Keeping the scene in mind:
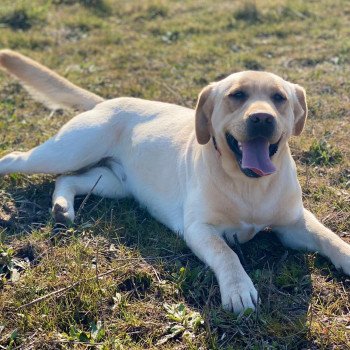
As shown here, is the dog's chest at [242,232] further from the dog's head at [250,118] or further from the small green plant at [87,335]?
the small green plant at [87,335]

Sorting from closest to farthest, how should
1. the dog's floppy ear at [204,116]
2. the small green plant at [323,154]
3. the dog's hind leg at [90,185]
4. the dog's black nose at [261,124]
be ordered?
1. the dog's black nose at [261,124]
2. the dog's floppy ear at [204,116]
3. the dog's hind leg at [90,185]
4. the small green plant at [323,154]

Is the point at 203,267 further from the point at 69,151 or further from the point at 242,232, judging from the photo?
the point at 69,151

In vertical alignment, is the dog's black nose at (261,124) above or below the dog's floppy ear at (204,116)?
above

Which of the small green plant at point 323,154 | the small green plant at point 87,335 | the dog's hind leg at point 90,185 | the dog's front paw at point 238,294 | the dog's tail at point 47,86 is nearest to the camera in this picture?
the small green plant at point 87,335

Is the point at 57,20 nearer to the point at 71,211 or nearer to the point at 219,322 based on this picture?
the point at 71,211

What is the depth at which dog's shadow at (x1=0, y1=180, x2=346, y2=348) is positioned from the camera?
2.97 meters

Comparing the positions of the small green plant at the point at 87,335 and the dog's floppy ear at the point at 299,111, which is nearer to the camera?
the small green plant at the point at 87,335

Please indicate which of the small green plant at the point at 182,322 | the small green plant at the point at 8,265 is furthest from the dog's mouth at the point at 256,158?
the small green plant at the point at 8,265

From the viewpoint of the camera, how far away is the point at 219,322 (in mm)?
3018

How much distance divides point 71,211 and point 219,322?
1.57 meters

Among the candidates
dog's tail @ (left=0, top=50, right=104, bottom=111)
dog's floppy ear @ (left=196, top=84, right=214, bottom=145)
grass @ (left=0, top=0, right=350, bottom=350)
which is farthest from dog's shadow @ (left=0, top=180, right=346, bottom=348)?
dog's tail @ (left=0, top=50, right=104, bottom=111)

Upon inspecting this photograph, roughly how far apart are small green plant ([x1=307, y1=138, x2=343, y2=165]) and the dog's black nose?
1638mm

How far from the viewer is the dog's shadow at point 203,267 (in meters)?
2.97

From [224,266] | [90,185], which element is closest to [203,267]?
[224,266]
